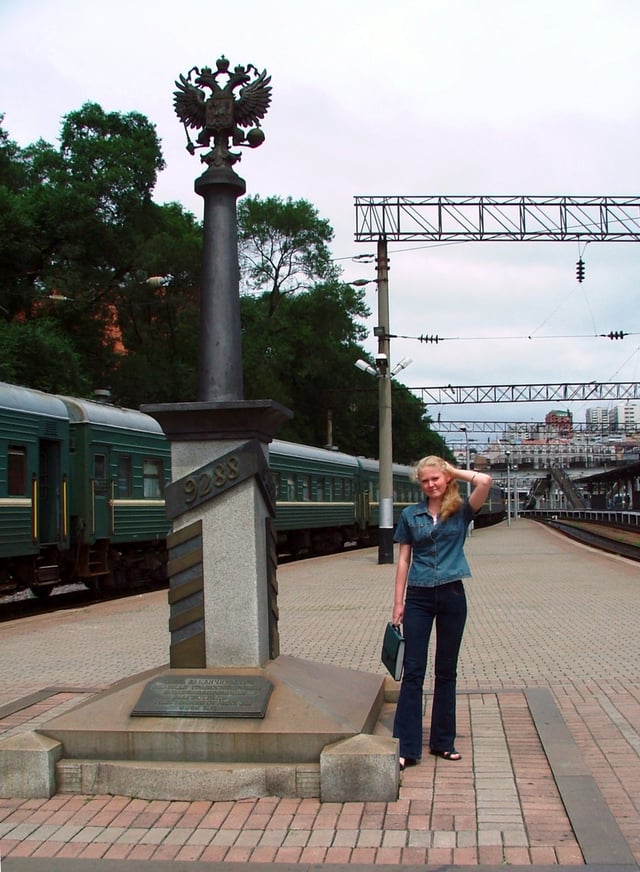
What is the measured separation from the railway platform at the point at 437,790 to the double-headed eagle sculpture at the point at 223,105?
401cm

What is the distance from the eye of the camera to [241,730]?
217 inches

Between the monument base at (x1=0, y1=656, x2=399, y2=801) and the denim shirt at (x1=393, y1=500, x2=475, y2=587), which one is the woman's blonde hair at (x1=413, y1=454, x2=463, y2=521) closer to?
the denim shirt at (x1=393, y1=500, x2=475, y2=587)

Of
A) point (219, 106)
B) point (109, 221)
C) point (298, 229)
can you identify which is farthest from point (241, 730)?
point (298, 229)

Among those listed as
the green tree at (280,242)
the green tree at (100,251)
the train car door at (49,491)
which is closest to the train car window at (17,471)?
the train car door at (49,491)

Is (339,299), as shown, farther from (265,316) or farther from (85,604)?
(85,604)

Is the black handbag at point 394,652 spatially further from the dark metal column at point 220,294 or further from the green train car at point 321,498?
the green train car at point 321,498

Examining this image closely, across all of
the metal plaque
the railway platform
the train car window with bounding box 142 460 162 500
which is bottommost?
the railway platform

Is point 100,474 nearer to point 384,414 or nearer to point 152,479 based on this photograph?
point 152,479

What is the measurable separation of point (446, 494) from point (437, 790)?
5.34 ft

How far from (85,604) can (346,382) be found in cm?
3665

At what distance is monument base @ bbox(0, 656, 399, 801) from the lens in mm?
5273

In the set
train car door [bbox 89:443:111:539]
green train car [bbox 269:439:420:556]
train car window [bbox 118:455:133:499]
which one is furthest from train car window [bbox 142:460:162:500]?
green train car [bbox 269:439:420:556]

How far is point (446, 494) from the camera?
6.01 meters

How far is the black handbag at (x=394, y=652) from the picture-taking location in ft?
18.6
